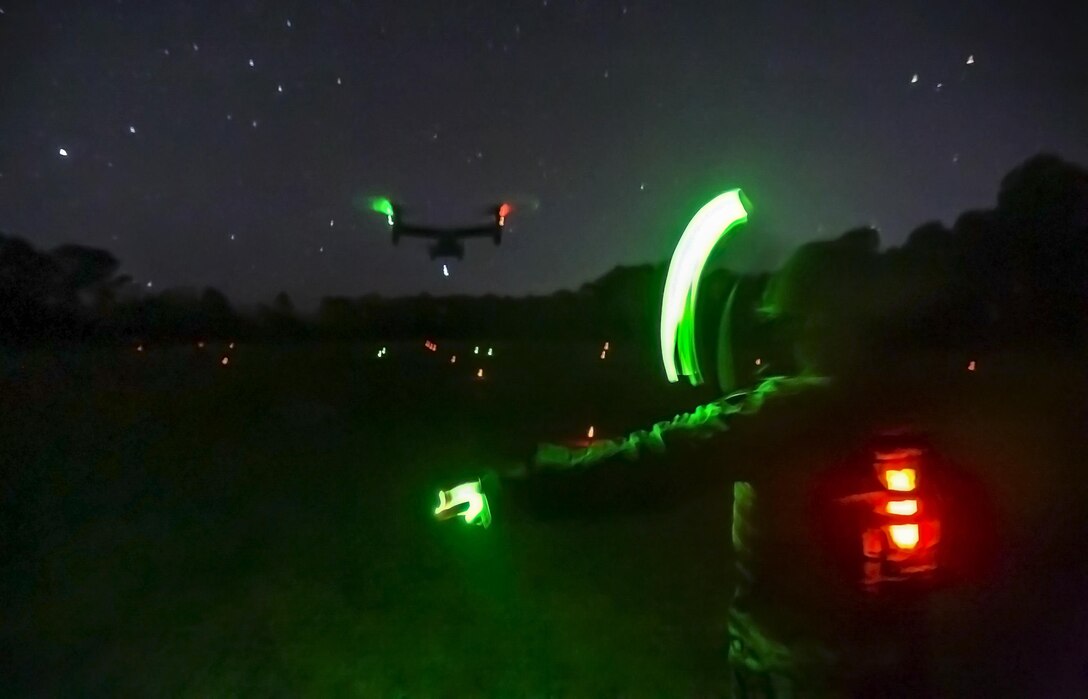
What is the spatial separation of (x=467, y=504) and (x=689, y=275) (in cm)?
85

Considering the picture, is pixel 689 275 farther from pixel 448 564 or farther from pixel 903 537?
pixel 448 564

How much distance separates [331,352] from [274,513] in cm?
3044

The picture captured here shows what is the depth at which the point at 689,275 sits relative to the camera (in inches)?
114

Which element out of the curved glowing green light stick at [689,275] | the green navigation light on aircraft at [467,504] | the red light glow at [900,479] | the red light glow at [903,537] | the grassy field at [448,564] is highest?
the curved glowing green light stick at [689,275]

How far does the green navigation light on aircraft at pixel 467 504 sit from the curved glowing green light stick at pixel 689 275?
67cm

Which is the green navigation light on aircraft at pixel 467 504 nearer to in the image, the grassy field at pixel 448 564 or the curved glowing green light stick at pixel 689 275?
the grassy field at pixel 448 564

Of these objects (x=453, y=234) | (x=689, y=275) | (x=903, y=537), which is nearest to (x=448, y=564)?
(x=453, y=234)

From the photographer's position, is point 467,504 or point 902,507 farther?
point 467,504

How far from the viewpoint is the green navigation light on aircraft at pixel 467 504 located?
8.87 ft

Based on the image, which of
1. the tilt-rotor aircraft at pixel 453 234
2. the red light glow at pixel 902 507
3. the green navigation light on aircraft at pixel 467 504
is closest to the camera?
the red light glow at pixel 902 507

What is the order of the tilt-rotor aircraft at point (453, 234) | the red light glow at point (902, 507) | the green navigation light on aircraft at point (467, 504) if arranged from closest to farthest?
the red light glow at point (902, 507) → the green navigation light on aircraft at point (467, 504) → the tilt-rotor aircraft at point (453, 234)

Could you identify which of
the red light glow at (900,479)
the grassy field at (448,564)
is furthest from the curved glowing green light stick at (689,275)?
the red light glow at (900,479)

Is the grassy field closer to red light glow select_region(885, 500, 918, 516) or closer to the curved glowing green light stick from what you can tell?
red light glow select_region(885, 500, 918, 516)

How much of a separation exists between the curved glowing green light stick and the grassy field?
48 centimetres
